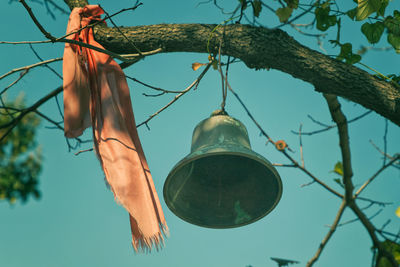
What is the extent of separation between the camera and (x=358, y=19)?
2.16 m

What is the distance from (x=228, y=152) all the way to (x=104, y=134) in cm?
66

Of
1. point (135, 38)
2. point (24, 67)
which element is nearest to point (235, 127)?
point (135, 38)

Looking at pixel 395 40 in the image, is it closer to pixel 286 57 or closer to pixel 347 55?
pixel 347 55

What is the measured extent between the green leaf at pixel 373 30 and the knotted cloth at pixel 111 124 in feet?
4.49

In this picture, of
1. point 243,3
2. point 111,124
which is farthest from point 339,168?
point 111,124

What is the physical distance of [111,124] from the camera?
211cm

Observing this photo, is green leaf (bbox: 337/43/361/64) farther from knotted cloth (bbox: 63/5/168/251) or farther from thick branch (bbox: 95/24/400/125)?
knotted cloth (bbox: 63/5/168/251)

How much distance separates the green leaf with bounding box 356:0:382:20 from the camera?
208 cm

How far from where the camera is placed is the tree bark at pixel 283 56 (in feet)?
7.41

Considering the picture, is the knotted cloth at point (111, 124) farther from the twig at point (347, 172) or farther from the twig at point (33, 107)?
the twig at point (347, 172)

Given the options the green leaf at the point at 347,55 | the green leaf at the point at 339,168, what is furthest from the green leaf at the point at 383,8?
the green leaf at the point at 339,168

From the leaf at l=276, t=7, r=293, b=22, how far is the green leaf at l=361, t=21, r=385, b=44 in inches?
16.5

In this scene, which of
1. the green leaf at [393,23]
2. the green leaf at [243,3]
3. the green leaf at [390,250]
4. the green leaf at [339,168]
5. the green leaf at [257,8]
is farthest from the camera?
the green leaf at [339,168]

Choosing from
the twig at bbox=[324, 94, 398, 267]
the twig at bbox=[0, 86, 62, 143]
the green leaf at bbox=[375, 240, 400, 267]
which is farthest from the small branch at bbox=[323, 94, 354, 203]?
the twig at bbox=[0, 86, 62, 143]
